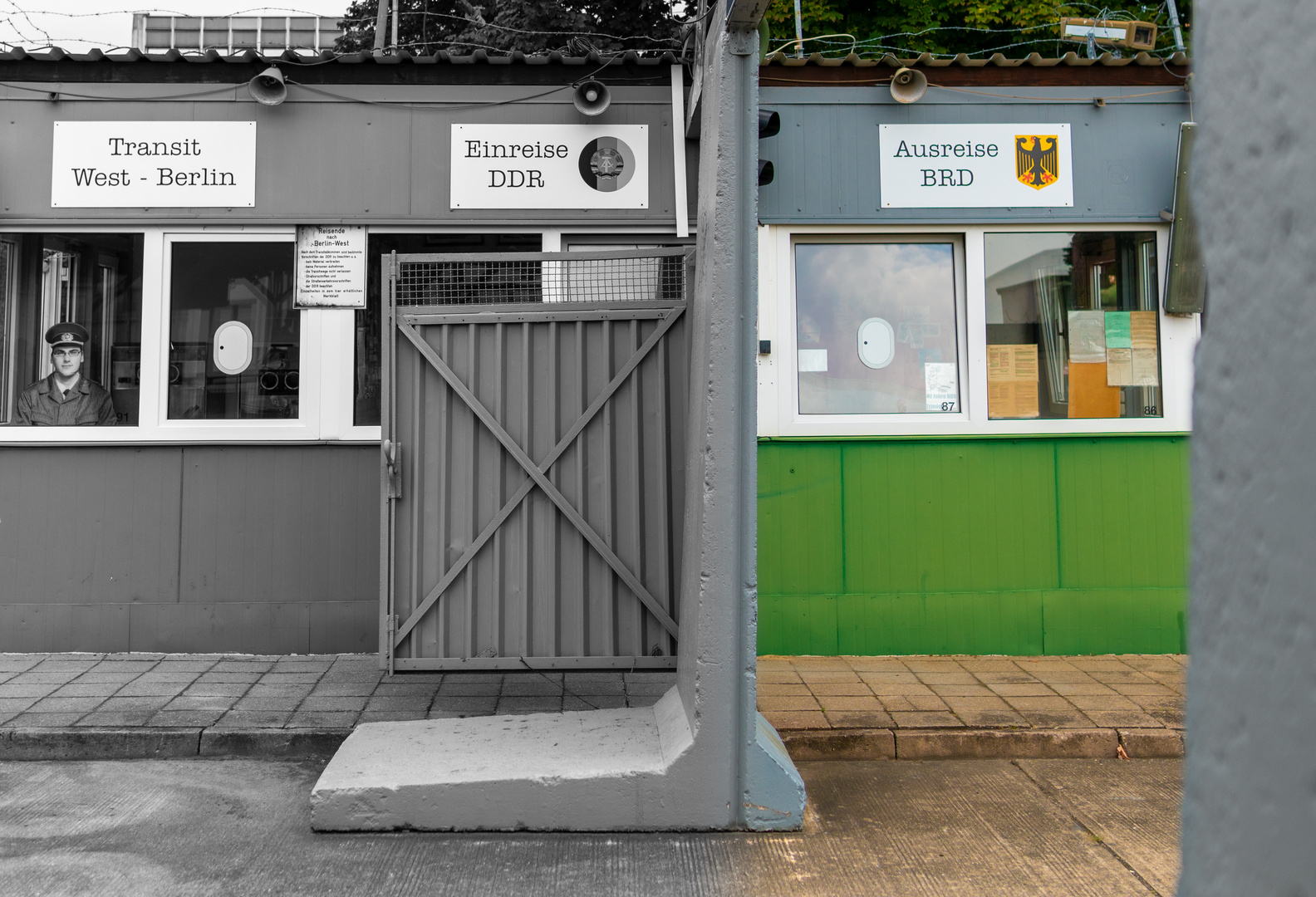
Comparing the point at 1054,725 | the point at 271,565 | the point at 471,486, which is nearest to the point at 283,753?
the point at 471,486

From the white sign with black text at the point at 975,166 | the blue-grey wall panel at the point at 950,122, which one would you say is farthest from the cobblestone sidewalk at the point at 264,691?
the white sign with black text at the point at 975,166

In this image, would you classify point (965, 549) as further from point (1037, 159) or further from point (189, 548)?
point (189, 548)

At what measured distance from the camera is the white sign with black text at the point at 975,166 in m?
6.66

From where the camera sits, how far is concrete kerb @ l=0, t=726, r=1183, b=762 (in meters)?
4.84

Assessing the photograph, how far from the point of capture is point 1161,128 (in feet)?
22.0

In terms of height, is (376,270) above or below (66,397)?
above

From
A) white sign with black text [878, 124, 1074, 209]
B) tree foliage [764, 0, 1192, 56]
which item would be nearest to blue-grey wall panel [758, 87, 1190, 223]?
white sign with black text [878, 124, 1074, 209]

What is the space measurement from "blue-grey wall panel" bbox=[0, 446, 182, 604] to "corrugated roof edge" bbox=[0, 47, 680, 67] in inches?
101

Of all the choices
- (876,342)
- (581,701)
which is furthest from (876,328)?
(581,701)

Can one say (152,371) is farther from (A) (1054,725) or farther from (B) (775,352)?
(A) (1054,725)

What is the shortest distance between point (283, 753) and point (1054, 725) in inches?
147

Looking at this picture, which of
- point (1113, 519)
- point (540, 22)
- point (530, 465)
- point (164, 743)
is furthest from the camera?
point (540, 22)

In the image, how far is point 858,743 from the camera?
4902mm

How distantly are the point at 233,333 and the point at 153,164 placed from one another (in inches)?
47.7
